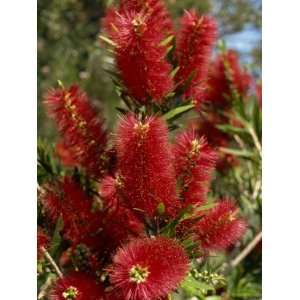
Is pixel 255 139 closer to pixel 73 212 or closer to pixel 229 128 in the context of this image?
pixel 229 128

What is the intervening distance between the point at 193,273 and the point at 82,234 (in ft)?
0.52

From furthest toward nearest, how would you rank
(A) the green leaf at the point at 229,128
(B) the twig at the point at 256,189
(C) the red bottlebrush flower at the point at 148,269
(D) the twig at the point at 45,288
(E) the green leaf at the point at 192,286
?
(B) the twig at the point at 256,189
(A) the green leaf at the point at 229,128
(D) the twig at the point at 45,288
(E) the green leaf at the point at 192,286
(C) the red bottlebrush flower at the point at 148,269

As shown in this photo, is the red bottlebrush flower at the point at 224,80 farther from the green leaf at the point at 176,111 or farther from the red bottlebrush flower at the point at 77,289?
the red bottlebrush flower at the point at 77,289

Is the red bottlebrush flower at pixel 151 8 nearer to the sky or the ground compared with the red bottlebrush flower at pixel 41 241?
nearer to the sky

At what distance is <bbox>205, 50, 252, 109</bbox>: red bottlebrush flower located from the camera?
1.11 metres

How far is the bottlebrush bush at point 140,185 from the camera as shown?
0.62 meters

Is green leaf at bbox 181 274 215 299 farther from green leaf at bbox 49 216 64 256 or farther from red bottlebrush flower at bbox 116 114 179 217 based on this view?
green leaf at bbox 49 216 64 256

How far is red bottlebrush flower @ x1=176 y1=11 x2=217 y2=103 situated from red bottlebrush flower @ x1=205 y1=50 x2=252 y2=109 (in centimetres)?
31

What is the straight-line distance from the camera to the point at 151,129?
24.4 inches

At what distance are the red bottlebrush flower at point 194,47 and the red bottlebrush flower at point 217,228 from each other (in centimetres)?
18

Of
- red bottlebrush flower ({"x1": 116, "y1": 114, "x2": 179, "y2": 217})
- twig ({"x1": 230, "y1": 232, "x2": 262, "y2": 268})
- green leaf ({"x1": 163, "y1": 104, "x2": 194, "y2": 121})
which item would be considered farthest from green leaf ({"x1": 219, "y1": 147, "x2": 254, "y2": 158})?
red bottlebrush flower ({"x1": 116, "y1": 114, "x2": 179, "y2": 217})

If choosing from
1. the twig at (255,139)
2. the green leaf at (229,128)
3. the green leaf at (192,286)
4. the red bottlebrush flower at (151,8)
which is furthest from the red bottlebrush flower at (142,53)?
the twig at (255,139)
